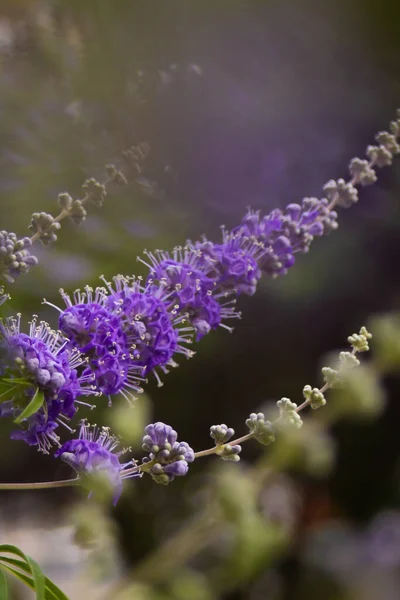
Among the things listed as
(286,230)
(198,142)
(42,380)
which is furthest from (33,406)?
(198,142)

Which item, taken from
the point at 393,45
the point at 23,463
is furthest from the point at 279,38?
the point at 23,463

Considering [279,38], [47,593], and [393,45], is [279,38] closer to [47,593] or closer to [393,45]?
[393,45]

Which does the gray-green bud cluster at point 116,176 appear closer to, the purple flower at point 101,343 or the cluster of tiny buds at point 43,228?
the cluster of tiny buds at point 43,228

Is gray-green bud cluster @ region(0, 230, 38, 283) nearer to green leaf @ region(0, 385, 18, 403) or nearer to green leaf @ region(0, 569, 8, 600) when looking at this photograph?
green leaf @ region(0, 385, 18, 403)

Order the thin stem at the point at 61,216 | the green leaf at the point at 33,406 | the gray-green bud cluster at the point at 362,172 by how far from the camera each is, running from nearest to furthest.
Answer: the green leaf at the point at 33,406 → the thin stem at the point at 61,216 → the gray-green bud cluster at the point at 362,172

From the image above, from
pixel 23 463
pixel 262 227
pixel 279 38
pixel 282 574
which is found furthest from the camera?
pixel 282 574

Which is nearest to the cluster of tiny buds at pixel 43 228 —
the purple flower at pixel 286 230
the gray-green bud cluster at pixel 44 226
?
the gray-green bud cluster at pixel 44 226

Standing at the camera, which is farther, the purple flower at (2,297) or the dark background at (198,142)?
the dark background at (198,142)
